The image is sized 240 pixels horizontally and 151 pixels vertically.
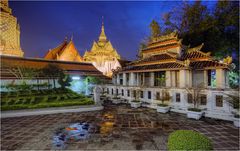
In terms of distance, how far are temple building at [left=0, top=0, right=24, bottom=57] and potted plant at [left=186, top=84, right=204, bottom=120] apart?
20701 mm

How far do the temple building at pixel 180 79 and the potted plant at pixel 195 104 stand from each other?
1.00 feet

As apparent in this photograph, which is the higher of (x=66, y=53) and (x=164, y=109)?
(x=66, y=53)

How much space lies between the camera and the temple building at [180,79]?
7430 mm

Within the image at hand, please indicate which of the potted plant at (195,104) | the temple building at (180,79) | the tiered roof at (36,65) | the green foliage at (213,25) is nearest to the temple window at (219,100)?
the temple building at (180,79)

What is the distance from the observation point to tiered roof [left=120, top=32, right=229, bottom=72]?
9.31 metres

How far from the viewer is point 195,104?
7.69 m

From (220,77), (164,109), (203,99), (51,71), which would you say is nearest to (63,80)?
(51,71)

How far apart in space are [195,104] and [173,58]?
4.16m

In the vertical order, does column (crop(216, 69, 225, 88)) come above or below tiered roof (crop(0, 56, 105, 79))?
below

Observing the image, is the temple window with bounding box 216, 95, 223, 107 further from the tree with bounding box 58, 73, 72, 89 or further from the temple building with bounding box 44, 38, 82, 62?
the temple building with bounding box 44, 38, 82, 62

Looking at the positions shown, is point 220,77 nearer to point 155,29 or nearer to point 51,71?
point 155,29

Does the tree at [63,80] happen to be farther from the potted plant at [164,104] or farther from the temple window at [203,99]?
the temple window at [203,99]

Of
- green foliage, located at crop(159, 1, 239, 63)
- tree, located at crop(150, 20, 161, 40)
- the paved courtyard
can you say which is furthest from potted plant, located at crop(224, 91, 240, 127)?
tree, located at crop(150, 20, 161, 40)

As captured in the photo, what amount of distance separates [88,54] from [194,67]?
2768 cm
